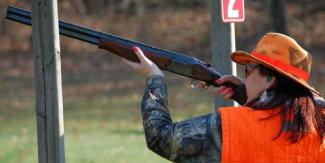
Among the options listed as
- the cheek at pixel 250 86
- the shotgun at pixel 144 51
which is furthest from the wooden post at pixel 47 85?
A: the cheek at pixel 250 86

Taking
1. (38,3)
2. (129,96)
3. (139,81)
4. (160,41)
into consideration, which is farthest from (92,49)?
(38,3)

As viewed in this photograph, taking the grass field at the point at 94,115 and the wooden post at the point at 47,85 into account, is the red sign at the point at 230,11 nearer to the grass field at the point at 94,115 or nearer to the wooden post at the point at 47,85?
the wooden post at the point at 47,85

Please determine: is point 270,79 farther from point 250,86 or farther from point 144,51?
point 144,51

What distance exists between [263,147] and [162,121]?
48 centimetres

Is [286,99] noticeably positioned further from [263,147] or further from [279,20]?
[279,20]

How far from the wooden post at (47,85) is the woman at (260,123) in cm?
89

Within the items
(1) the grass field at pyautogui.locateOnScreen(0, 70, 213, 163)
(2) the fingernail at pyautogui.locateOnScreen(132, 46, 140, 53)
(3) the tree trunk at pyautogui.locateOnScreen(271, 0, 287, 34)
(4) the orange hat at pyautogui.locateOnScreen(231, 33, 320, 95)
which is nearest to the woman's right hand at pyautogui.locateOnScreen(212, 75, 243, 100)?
(2) the fingernail at pyautogui.locateOnScreen(132, 46, 140, 53)

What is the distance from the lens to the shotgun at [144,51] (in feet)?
16.1

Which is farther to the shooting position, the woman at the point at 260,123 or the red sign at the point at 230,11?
the red sign at the point at 230,11

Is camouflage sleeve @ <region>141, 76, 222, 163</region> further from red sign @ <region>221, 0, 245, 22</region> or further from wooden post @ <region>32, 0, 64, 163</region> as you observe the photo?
red sign @ <region>221, 0, 245, 22</region>

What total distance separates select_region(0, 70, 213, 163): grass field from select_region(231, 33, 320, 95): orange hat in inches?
275

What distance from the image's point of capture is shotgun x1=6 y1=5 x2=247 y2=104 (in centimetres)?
489

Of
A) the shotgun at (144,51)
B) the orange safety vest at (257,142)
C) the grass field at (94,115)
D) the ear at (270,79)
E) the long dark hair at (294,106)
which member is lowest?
the grass field at (94,115)

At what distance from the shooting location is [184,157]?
4.06 m
